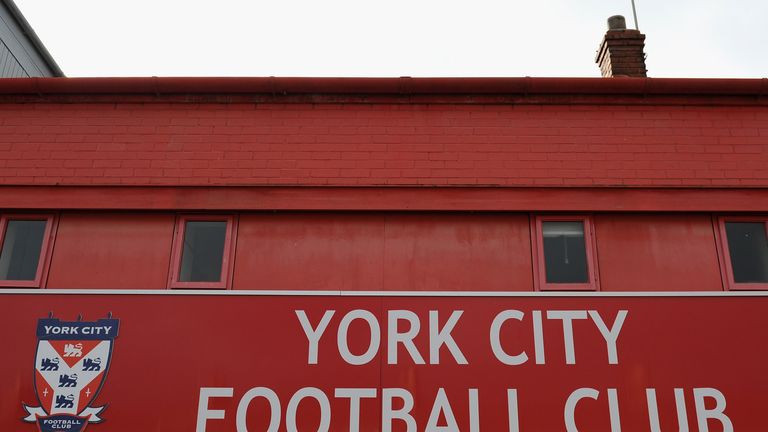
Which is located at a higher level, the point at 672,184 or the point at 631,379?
the point at 672,184

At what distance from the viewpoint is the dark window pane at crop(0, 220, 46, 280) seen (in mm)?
7988

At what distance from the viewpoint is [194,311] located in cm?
738

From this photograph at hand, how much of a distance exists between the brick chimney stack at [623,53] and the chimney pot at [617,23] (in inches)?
1.7

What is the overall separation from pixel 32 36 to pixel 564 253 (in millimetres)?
11714

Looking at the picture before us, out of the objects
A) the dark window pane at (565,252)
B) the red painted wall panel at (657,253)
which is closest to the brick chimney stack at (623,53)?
the red painted wall panel at (657,253)

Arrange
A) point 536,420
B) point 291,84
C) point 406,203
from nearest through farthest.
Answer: point 536,420 < point 406,203 < point 291,84

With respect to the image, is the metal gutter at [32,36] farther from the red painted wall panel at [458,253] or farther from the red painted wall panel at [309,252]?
the red painted wall panel at [458,253]

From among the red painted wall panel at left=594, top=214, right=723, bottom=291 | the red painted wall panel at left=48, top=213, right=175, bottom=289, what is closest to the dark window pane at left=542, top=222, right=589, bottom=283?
the red painted wall panel at left=594, top=214, right=723, bottom=291

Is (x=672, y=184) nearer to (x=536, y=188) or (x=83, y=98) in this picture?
(x=536, y=188)

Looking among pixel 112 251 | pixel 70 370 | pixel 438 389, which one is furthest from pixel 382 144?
pixel 70 370

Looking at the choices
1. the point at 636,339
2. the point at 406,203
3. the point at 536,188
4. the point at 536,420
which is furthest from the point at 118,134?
the point at 636,339

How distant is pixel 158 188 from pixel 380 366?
3.36m

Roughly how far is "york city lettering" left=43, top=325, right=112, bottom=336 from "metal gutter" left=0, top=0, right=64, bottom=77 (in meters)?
8.40

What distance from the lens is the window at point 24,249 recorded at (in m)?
7.91
